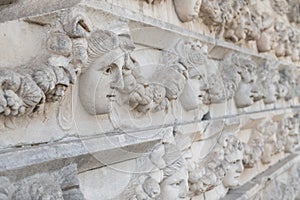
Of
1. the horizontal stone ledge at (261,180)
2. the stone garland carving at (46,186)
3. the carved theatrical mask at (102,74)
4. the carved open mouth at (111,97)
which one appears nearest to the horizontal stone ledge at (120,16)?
the carved theatrical mask at (102,74)

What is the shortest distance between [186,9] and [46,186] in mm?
1219

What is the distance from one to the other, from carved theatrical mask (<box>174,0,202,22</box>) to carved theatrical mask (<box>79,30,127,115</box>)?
0.75 m

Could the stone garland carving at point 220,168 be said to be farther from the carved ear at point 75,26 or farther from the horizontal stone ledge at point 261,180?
the carved ear at point 75,26

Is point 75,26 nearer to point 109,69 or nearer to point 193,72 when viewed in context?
point 109,69

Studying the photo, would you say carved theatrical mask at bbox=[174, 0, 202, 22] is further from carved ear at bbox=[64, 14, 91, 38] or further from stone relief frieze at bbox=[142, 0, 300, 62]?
carved ear at bbox=[64, 14, 91, 38]

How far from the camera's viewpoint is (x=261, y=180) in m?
3.04

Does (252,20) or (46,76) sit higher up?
(252,20)

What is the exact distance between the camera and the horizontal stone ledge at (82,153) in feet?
3.67

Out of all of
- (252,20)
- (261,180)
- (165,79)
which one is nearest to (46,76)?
(165,79)

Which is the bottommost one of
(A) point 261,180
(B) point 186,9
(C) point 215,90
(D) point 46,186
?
(A) point 261,180

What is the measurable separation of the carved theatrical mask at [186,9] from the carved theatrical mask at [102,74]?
2.46 feet

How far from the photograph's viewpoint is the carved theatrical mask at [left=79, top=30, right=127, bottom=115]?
4.54ft

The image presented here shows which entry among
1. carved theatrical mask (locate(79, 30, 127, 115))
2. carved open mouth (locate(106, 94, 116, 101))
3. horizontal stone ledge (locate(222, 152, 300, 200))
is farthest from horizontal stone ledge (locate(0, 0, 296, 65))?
horizontal stone ledge (locate(222, 152, 300, 200))

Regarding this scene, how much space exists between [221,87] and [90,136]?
1.14 meters
